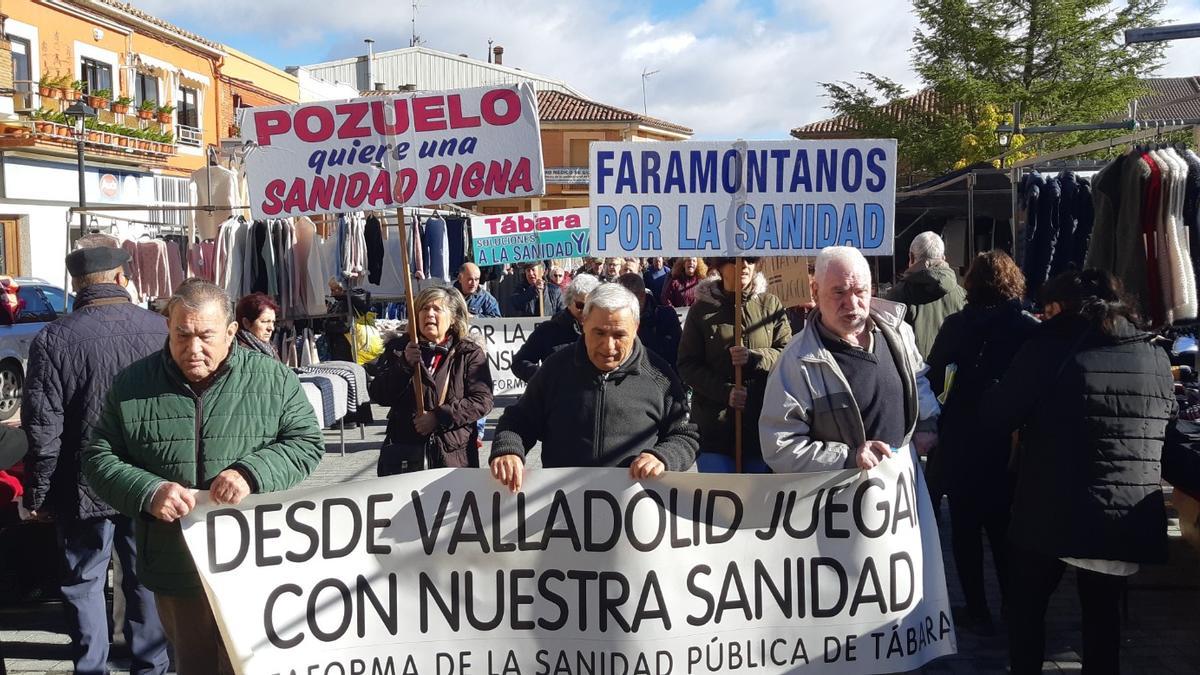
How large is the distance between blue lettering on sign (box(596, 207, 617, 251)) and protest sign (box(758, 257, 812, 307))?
110 centimetres

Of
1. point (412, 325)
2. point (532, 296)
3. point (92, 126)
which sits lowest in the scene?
point (412, 325)

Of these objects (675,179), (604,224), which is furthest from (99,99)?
(675,179)

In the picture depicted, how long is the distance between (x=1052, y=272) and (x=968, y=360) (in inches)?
75.2

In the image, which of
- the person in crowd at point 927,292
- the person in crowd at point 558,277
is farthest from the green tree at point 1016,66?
the person in crowd at point 927,292

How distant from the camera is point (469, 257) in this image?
48.9 ft

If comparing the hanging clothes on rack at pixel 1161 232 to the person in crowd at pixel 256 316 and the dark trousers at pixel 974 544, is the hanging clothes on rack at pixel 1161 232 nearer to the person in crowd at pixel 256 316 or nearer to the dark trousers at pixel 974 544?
the dark trousers at pixel 974 544

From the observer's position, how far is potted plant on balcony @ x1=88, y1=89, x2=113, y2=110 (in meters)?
27.9

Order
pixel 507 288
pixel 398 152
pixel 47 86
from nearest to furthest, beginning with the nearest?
pixel 398 152 → pixel 507 288 → pixel 47 86

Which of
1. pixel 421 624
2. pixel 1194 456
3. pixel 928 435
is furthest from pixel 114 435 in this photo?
pixel 1194 456

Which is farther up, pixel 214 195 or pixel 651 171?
pixel 214 195

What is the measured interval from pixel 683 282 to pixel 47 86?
802 inches

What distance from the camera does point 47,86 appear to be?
83.6 feet

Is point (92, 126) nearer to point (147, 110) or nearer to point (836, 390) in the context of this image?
point (147, 110)

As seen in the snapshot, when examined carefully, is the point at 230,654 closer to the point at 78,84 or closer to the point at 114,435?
the point at 114,435
